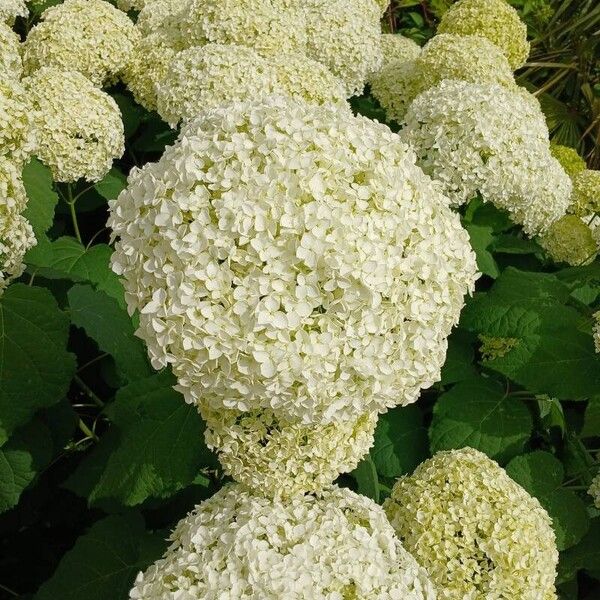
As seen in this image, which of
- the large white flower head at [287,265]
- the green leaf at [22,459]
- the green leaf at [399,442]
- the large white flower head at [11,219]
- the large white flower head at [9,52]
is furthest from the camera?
the large white flower head at [9,52]

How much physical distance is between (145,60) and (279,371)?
275 cm

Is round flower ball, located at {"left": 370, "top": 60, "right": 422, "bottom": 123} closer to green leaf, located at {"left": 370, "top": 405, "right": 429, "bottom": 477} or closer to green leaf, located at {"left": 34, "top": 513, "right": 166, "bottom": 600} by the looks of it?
green leaf, located at {"left": 370, "top": 405, "right": 429, "bottom": 477}

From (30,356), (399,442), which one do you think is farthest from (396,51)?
(30,356)

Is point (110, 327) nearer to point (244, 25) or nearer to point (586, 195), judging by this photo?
point (244, 25)

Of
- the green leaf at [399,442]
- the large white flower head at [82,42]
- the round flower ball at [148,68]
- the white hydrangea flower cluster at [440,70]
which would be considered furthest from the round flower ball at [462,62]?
the green leaf at [399,442]

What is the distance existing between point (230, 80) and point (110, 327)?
1.23m

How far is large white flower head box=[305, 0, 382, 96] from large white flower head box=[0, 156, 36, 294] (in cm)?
237

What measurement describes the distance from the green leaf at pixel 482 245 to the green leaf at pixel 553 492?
91cm

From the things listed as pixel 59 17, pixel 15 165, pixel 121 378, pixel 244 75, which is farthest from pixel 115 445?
pixel 59 17

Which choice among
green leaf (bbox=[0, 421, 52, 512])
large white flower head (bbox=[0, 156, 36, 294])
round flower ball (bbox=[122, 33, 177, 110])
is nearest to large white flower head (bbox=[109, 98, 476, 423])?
large white flower head (bbox=[0, 156, 36, 294])

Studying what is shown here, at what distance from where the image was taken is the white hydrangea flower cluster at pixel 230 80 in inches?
121

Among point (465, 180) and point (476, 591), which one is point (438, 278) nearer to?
point (476, 591)

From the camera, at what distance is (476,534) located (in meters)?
2.14

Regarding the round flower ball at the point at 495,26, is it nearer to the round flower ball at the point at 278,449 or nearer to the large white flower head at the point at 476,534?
the large white flower head at the point at 476,534
